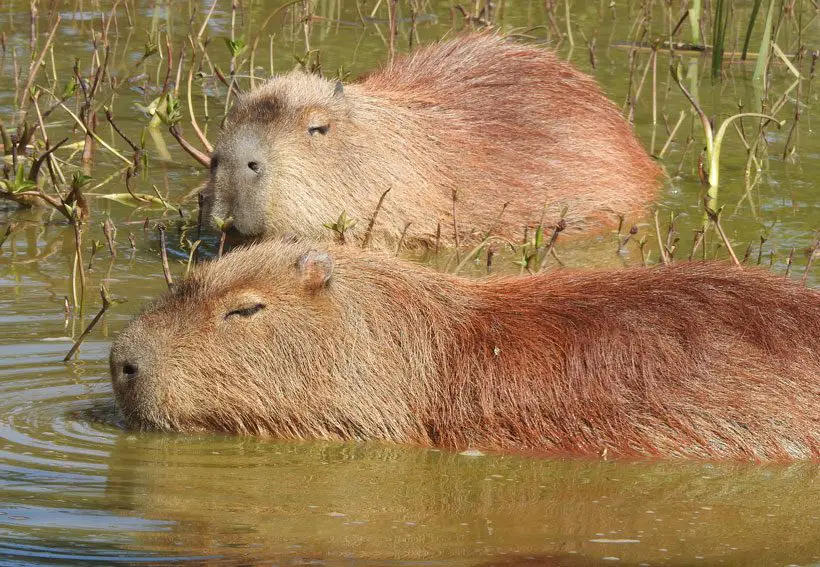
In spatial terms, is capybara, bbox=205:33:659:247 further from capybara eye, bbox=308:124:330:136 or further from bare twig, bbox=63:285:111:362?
bare twig, bbox=63:285:111:362

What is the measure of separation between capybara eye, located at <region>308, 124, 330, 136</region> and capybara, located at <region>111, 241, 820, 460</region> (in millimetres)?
2388

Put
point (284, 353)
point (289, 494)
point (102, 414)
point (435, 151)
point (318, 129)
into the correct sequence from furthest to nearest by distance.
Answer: point (435, 151)
point (318, 129)
point (102, 414)
point (284, 353)
point (289, 494)

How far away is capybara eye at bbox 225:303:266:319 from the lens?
5.47m

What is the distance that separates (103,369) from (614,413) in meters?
2.14

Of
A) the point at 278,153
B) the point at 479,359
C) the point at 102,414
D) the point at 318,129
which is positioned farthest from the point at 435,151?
the point at 102,414

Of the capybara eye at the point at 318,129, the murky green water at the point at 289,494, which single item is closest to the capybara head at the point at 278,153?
the capybara eye at the point at 318,129

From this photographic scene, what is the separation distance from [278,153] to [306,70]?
162 centimetres

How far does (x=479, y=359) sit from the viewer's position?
5500mm

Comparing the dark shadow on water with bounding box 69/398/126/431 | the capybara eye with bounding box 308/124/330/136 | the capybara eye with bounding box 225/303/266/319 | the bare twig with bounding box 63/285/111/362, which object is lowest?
the dark shadow on water with bounding box 69/398/126/431

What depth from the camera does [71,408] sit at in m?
5.69

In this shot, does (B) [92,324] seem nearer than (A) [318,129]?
Yes

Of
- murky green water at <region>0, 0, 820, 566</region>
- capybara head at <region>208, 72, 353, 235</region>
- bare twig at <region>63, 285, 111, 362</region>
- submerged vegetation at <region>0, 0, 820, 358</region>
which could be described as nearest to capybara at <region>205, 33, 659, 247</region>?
capybara head at <region>208, 72, 353, 235</region>

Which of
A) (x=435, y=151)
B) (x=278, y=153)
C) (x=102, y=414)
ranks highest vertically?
(x=278, y=153)

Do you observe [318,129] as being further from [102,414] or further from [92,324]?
[102,414]
